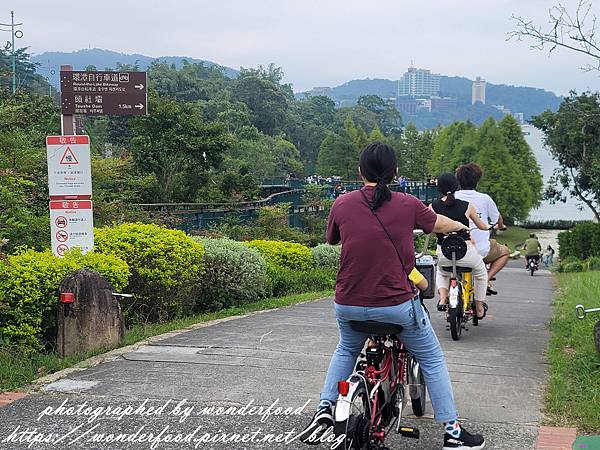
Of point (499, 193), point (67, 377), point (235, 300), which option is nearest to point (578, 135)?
point (499, 193)

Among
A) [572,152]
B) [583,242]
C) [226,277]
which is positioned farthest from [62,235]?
[572,152]

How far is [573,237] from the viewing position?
37.7m

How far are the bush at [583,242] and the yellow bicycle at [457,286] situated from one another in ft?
99.0

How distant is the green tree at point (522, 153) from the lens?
7294cm

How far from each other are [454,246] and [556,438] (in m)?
3.14

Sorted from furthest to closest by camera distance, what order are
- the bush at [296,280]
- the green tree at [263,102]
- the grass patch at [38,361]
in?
1. the green tree at [263,102]
2. the bush at [296,280]
3. the grass patch at [38,361]

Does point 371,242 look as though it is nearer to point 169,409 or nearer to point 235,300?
point 169,409

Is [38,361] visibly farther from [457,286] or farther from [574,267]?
[574,267]

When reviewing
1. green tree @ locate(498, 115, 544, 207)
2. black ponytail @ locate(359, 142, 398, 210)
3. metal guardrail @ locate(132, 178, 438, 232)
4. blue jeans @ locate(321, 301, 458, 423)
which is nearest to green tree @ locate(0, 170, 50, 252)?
blue jeans @ locate(321, 301, 458, 423)

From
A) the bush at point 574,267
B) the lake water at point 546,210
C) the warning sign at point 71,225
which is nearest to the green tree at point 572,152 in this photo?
the lake water at point 546,210

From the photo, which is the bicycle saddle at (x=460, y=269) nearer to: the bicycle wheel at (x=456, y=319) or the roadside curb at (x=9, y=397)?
the bicycle wheel at (x=456, y=319)

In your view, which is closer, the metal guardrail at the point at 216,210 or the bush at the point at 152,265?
the bush at the point at 152,265

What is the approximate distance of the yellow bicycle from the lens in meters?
7.68

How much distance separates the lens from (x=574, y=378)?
6055 millimetres
